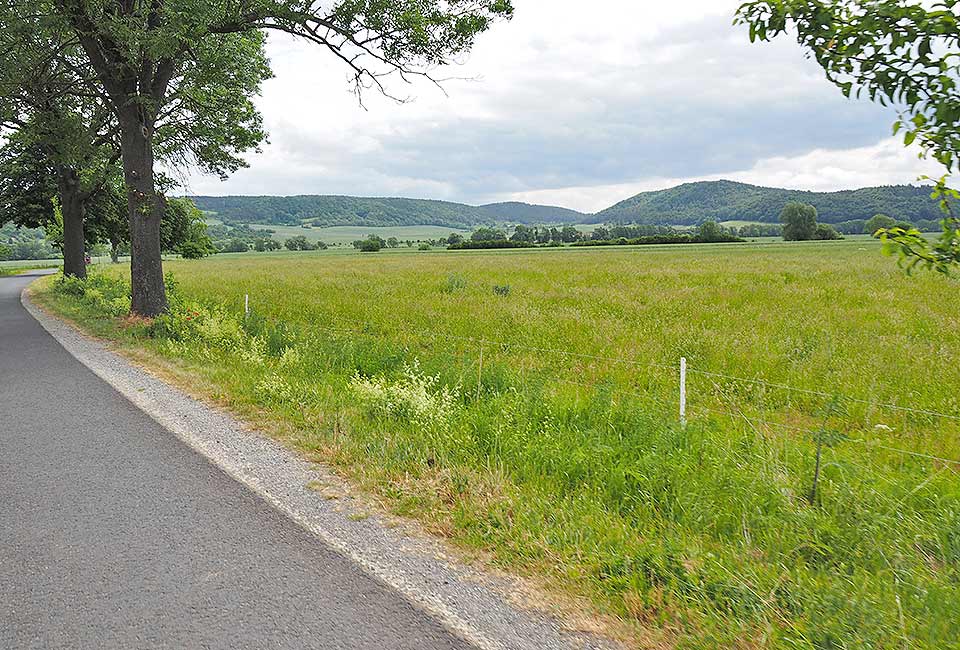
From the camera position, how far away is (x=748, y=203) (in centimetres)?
15250

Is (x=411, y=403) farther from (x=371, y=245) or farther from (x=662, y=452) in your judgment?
(x=371, y=245)

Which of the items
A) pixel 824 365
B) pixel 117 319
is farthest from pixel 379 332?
pixel 824 365

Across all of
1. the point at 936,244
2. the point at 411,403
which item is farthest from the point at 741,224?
the point at 936,244

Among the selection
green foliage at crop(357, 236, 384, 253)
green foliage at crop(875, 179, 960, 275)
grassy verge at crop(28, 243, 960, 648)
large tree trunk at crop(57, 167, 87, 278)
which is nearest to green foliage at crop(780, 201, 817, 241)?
green foliage at crop(357, 236, 384, 253)

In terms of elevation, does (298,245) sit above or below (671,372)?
above

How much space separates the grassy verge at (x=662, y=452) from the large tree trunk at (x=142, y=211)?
1240 mm

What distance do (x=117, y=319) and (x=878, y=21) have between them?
17.5 m

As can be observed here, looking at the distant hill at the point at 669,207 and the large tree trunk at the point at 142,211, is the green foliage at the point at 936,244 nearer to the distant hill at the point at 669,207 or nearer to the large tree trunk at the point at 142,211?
the large tree trunk at the point at 142,211

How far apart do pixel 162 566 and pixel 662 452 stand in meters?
4.21

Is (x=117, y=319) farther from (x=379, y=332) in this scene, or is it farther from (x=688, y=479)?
(x=688, y=479)

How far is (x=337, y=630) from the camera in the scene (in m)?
3.43

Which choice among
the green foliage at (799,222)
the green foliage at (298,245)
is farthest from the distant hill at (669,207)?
the green foliage at (298,245)

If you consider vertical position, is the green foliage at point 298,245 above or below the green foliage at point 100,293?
above

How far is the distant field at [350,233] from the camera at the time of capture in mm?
148125
